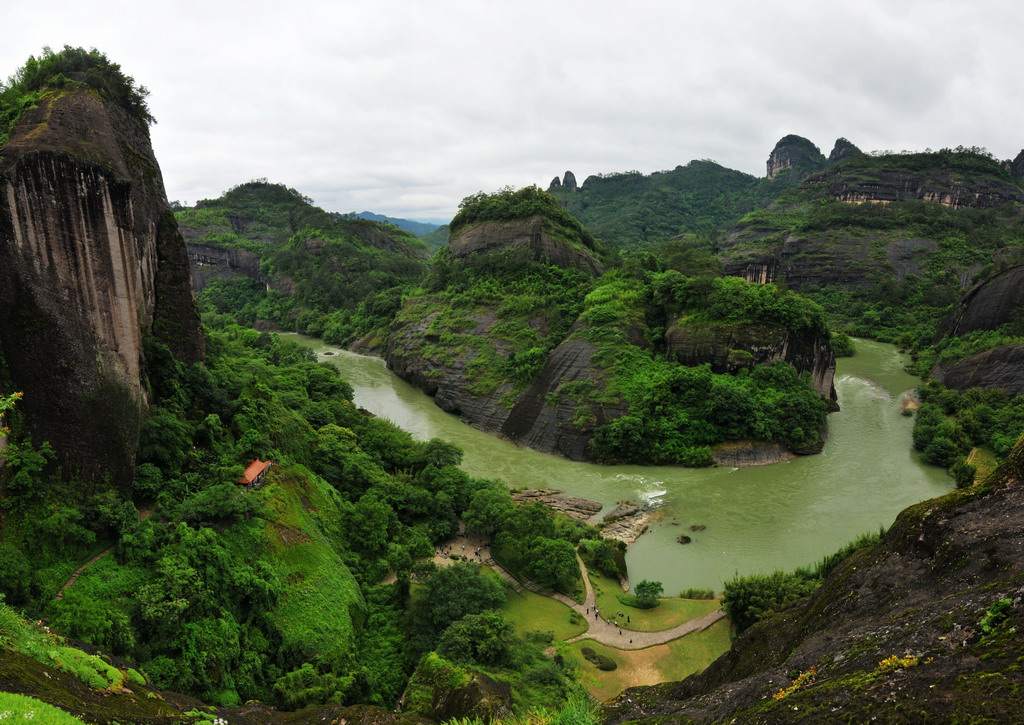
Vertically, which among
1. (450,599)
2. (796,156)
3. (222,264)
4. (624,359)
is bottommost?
(450,599)

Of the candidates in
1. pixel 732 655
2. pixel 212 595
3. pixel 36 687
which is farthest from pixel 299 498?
pixel 732 655

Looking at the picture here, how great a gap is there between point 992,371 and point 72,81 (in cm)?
5365

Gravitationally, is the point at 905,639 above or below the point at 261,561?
above

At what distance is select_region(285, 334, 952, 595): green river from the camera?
2531 cm

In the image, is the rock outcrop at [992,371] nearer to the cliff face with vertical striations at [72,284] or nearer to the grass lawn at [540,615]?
the grass lawn at [540,615]

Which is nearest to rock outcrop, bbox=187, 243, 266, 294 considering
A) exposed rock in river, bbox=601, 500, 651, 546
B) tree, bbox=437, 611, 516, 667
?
exposed rock in river, bbox=601, 500, 651, 546

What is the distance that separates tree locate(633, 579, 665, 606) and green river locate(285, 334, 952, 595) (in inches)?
59.6

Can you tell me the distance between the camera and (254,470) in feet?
63.0

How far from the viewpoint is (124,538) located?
560 inches

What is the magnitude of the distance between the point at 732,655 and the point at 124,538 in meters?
Result: 14.5

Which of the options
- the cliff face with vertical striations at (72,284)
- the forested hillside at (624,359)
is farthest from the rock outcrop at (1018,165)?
the cliff face with vertical striations at (72,284)

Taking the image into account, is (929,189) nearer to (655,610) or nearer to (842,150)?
(842,150)

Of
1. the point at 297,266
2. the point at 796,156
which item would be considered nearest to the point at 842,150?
the point at 796,156

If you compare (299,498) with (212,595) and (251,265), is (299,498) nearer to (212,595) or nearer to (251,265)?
(212,595)
